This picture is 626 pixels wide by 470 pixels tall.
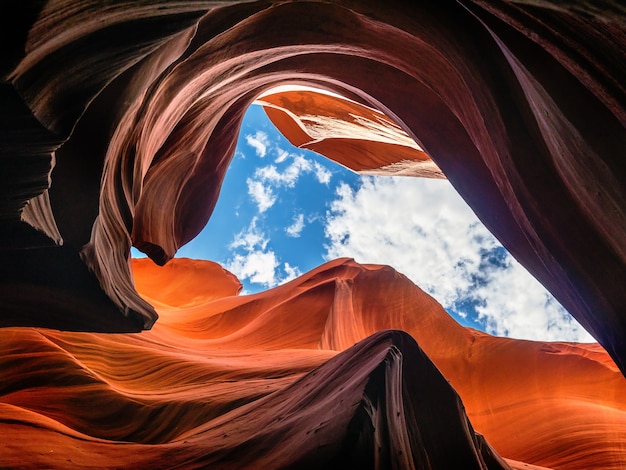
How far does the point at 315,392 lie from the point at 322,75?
4.35 m

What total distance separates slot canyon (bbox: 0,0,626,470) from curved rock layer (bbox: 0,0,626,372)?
0.01m

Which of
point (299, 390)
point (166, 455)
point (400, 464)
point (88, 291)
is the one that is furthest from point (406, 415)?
point (88, 291)

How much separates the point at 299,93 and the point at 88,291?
29.2 ft

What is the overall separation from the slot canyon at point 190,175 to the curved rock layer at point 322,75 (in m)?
0.01

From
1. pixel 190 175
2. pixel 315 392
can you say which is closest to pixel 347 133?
pixel 190 175

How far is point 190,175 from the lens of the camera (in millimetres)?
7934

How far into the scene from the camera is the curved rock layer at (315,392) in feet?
10.9

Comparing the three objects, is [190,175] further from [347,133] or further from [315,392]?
[315,392]

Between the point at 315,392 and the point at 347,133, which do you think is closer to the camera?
the point at 315,392

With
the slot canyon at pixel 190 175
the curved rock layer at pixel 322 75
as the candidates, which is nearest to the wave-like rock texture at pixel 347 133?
the slot canyon at pixel 190 175

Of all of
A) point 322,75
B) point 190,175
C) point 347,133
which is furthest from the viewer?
point 347,133

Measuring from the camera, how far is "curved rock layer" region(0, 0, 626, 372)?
203cm

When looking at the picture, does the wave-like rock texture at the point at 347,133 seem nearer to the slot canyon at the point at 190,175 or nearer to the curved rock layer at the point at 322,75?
the slot canyon at the point at 190,175

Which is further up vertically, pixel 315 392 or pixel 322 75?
pixel 322 75
